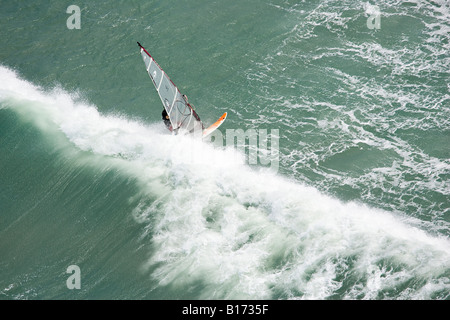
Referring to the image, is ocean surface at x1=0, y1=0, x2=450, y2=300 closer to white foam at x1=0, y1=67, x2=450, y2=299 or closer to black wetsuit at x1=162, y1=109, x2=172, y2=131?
white foam at x1=0, y1=67, x2=450, y2=299

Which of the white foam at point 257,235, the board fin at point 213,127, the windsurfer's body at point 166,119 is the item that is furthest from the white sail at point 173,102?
the white foam at point 257,235

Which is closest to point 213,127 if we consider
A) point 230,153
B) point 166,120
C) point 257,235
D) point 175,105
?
point 230,153

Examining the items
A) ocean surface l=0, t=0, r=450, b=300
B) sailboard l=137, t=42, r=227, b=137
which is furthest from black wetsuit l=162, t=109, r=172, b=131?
ocean surface l=0, t=0, r=450, b=300

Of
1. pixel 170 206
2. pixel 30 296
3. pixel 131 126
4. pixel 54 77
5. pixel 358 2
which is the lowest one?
pixel 30 296

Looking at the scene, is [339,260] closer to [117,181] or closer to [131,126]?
[117,181]

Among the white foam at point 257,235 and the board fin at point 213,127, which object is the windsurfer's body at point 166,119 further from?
the board fin at point 213,127

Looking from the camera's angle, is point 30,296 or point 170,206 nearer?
point 30,296

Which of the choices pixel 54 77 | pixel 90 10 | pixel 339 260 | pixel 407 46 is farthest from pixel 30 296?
pixel 407 46

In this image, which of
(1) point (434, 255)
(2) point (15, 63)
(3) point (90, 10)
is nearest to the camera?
(1) point (434, 255)

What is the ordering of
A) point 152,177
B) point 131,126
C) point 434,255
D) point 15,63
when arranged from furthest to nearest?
point 15,63 → point 131,126 → point 152,177 → point 434,255
